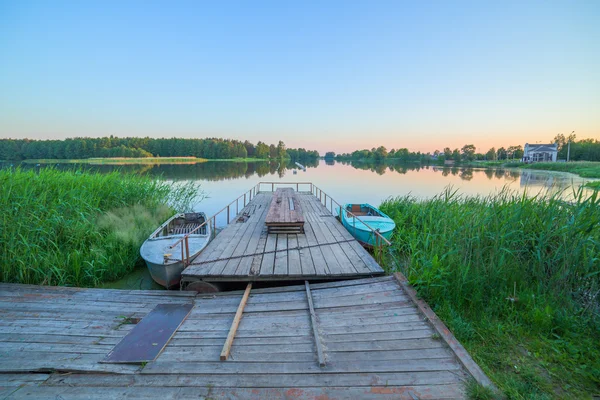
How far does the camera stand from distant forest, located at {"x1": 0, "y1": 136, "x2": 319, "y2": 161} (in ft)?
234

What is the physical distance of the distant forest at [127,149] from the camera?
71.4m

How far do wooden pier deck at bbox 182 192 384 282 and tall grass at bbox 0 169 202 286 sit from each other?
8.48ft

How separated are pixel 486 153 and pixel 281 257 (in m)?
117

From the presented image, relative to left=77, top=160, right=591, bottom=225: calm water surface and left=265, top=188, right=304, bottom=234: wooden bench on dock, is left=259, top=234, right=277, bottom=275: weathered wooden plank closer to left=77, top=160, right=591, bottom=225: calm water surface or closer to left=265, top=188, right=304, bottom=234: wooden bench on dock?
left=265, top=188, right=304, bottom=234: wooden bench on dock

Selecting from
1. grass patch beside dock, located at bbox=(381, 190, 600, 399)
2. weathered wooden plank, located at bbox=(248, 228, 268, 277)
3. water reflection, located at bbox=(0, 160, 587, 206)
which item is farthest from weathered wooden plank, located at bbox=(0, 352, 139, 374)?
water reflection, located at bbox=(0, 160, 587, 206)

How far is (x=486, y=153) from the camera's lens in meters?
97.9

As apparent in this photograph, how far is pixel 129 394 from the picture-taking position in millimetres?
2492

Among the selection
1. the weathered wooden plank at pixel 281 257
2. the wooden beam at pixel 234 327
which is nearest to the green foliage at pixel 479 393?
the wooden beam at pixel 234 327

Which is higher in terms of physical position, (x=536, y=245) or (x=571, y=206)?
(x=571, y=206)

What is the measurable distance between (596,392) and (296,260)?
14.3 feet

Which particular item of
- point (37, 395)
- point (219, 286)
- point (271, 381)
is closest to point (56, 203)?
point (219, 286)

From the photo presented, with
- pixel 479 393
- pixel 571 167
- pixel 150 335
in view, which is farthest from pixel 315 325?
pixel 571 167

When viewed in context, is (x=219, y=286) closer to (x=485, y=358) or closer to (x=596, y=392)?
(x=485, y=358)

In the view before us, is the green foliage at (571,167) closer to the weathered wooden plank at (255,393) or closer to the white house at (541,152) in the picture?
the white house at (541,152)
